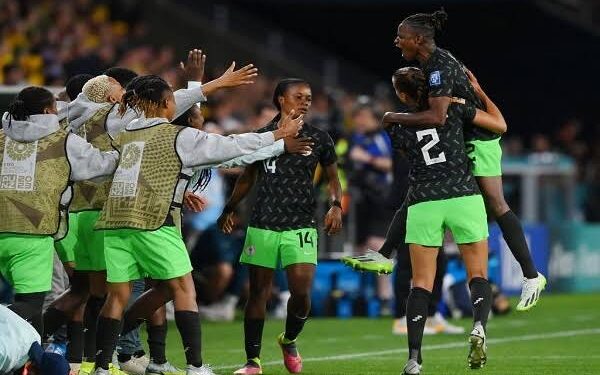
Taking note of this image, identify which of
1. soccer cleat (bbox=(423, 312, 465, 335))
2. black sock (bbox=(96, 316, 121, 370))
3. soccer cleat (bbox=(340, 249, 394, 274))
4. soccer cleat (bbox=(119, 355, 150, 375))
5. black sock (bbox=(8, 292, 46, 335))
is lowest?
soccer cleat (bbox=(119, 355, 150, 375))

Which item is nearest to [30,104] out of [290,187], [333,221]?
[290,187]

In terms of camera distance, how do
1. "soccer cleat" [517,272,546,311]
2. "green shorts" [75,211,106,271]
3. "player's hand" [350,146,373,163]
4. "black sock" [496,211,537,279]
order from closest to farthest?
1. "green shorts" [75,211,106,271]
2. "soccer cleat" [517,272,546,311]
3. "black sock" [496,211,537,279]
4. "player's hand" [350,146,373,163]

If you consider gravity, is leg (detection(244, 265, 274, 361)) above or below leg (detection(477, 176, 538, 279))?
below

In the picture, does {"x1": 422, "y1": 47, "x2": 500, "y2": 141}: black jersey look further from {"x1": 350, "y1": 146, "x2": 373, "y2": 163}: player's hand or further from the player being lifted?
{"x1": 350, "y1": 146, "x2": 373, "y2": 163}: player's hand

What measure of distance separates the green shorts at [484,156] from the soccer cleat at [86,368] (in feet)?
9.92

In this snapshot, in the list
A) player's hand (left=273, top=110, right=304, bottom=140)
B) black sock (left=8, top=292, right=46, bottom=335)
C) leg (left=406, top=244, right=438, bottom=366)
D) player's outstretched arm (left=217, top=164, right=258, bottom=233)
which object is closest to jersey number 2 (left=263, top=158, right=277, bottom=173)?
player's outstretched arm (left=217, top=164, right=258, bottom=233)

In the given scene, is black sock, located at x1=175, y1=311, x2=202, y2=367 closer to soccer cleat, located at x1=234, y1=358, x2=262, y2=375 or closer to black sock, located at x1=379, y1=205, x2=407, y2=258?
soccer cleat, located at x1=234, y1=358, x2=262, y2=375

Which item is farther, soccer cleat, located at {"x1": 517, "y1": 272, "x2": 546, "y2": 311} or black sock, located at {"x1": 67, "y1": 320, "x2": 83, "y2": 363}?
black sock, located at {"x1": 67, "y1": 320, "x2": 83, "y2": 363}

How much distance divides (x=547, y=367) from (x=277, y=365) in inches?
85.0

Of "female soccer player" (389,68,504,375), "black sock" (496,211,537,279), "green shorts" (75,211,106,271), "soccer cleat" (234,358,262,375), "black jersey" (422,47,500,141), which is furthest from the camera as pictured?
"soccer cleat" (234,358,262,375)

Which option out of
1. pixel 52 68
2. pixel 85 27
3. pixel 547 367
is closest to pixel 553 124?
pixel 85 27

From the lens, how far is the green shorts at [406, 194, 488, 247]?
34.2 ft

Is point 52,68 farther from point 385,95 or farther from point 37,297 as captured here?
point 37,297

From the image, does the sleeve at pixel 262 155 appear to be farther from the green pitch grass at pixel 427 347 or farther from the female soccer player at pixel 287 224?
the green pitch grass at pixel 427 347
